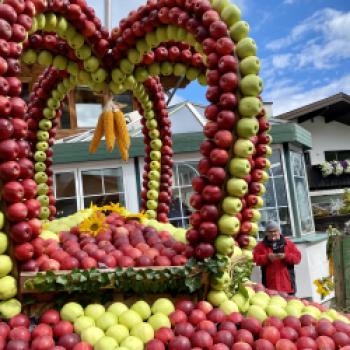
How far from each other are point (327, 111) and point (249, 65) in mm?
14702

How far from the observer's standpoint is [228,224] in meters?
2.10

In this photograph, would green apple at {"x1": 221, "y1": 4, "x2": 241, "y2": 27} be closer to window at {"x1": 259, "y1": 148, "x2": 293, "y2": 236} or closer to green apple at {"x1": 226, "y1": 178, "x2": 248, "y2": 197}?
green apple at {"x1": 226, "y1": 178, "x2": 248, "y2": 197}

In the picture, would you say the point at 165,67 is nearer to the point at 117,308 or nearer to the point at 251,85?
the point at 251,85

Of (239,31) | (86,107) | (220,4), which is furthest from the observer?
(86,107)

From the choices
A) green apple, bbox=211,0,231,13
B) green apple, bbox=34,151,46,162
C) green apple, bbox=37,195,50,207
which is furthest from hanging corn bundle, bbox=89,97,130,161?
green apple, bbox=211,0,231,13

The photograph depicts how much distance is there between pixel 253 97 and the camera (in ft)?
7.02

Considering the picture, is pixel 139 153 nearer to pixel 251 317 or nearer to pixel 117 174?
pixel 117 174

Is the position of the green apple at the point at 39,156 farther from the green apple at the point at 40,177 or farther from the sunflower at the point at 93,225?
the sunflower at the point at 93,225

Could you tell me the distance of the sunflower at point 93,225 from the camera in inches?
105

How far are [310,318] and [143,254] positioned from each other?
3.08ft

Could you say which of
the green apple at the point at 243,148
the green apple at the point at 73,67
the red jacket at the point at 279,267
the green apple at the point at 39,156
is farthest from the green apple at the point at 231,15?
the red jacket at the point at 279,267

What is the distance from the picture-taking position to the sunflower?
105 inches

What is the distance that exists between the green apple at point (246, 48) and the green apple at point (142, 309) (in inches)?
52.9

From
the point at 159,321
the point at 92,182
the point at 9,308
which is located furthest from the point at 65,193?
the point at 159,321
